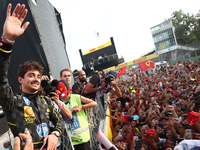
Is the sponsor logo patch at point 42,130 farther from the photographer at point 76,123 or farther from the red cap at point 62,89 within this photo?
the red cap at point 62,89

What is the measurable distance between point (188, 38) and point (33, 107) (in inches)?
2767

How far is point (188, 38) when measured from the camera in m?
62.1

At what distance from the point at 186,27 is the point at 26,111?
231 ft

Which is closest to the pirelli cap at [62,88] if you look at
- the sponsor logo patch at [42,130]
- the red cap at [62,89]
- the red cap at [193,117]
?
the red cap at [62,89]

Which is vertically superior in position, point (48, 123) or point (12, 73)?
point (12, 73)

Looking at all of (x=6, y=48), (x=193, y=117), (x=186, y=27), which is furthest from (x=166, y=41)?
(x=6, y=48)

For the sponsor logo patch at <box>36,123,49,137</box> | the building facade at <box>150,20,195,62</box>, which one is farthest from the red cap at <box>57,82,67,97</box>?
the building facade at <box>150,20,195,62</box>

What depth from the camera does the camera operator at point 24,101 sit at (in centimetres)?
129

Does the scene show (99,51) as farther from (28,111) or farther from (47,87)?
(28,111)

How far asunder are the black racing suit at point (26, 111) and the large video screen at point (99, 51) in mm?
25574

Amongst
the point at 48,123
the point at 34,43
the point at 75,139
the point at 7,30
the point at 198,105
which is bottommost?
the point at 198,105

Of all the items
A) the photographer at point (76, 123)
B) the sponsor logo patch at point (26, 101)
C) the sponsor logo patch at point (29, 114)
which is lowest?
the photographer at point (76, 123)

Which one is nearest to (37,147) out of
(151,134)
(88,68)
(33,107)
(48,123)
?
(48,123)

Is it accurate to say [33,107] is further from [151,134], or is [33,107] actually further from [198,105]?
[198,105]
